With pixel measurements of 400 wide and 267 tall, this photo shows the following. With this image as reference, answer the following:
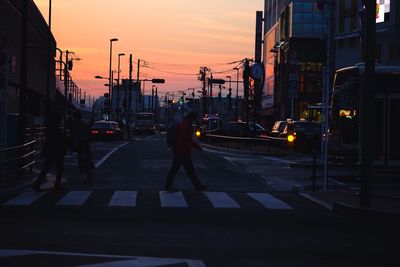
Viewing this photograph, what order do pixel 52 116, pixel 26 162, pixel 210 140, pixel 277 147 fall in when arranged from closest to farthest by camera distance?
pixel 52 116 → pixel 26 162 → pixel 277 147 → pixel 210 140

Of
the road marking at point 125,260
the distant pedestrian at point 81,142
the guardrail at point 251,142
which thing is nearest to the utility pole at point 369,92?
the road marking at point 125,260

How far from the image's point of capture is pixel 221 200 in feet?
49.0

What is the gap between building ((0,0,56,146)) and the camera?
18.7m

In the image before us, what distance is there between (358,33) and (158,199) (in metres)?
42.9

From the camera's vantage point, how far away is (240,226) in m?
11.3

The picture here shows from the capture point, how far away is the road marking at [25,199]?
44.9 ft

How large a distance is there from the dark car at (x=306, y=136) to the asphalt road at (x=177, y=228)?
1652 centimetres

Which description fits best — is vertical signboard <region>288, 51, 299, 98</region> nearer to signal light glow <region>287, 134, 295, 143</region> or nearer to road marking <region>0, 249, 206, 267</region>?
signal light glow <region>287, 134, 295, 143</region>

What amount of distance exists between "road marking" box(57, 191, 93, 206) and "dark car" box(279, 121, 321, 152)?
20427 mm

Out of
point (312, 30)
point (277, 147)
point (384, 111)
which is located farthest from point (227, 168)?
point (312, 30)

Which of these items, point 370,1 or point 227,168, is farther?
point 227,168

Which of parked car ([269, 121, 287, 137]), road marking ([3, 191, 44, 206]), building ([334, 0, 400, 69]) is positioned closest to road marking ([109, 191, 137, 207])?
road marking ([3, 191, 44, 206])

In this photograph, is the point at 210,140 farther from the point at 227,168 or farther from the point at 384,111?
Result: the point at 384,111

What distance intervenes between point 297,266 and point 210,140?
39.0 meters
